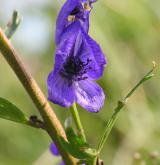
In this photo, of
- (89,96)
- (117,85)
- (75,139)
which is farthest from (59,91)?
(117,85)

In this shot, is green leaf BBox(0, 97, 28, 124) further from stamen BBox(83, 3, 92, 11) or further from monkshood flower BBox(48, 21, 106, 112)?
stamen BBox(83, 3, 92, 11)

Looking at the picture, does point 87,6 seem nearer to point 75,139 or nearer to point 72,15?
point 72,15

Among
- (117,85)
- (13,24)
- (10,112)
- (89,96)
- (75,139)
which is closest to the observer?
(75,139)

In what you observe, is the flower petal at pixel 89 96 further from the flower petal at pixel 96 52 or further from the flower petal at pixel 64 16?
the flower petal at pixel 64 16

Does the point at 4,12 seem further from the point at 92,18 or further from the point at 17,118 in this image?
the point at 17,118

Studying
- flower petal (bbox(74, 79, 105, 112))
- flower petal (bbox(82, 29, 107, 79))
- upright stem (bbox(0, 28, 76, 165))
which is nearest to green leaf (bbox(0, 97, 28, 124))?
Result: upright stem (bbox(0, 28, 76, 165))

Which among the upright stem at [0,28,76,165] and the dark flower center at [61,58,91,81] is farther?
the dark flower center at [61,58,91,81]

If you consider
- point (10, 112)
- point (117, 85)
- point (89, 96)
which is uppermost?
point (10, 112)
